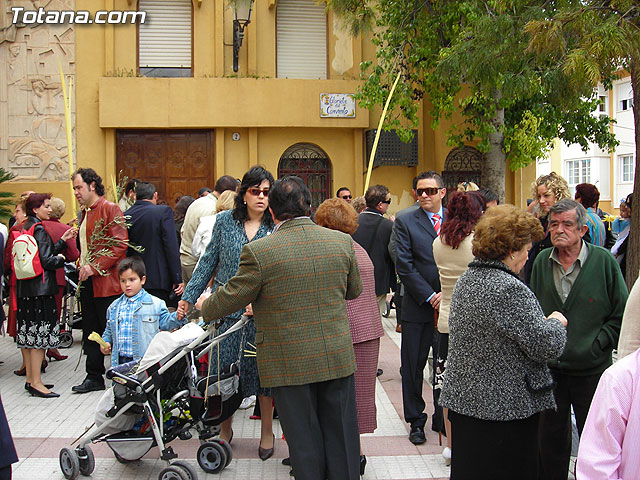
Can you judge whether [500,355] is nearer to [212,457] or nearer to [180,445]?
[212,457]

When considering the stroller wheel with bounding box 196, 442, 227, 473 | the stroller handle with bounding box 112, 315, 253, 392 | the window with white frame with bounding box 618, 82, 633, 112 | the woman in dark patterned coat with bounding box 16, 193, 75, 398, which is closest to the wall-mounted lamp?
the woman in dark patterned coat with bounding box 16, 193, 75, 398

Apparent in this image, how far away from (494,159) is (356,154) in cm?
321

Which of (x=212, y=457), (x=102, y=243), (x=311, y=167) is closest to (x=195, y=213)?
(x=102, y=243)

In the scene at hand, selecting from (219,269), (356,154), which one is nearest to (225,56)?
(356,154)

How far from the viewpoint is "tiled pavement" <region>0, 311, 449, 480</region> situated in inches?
213

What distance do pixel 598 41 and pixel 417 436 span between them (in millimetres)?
3808

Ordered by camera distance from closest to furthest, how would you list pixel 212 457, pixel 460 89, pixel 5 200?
pixel 212 457, pixel 5 200, pixel 460 89

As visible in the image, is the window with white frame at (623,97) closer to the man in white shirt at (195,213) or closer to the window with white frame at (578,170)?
the window with white frame at (578,170)

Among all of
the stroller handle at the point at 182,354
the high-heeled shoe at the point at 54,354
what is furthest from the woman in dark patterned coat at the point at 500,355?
the high-heeled shoe at the point at 54,354

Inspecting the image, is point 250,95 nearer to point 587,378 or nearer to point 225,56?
point 225,56

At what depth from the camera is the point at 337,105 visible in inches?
645

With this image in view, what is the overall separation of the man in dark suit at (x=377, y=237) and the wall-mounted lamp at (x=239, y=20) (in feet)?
27.8

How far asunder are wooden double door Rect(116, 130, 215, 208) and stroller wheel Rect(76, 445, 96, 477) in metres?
11.3

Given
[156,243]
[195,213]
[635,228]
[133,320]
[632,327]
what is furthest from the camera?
[195,213]
